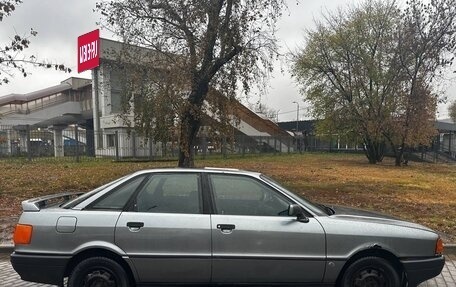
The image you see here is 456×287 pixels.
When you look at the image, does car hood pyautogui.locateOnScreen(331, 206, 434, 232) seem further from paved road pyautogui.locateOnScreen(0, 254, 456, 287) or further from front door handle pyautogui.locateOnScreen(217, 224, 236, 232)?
front door handle pyautogui.locateOnScreen(217, 224, 236, 232)

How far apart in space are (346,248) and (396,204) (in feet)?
21.1

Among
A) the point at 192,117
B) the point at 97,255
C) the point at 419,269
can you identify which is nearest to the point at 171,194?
the point at 97,255

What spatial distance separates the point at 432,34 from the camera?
23.9m

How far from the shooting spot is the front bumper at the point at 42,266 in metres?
3.67

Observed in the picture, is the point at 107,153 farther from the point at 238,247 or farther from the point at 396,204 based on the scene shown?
the point at 238,247

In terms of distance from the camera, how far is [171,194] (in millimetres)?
3980

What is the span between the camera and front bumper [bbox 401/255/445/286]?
382cm

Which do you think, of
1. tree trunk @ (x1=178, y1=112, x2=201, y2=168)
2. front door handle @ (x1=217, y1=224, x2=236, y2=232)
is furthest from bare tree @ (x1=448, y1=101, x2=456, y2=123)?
front door handle @ (x1=217, y1=224, x2=236, y2=232)

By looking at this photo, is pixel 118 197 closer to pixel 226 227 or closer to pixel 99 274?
pixel 99 274

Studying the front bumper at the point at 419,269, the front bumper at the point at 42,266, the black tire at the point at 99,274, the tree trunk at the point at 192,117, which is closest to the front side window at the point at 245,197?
the black tire at the point at 99,274

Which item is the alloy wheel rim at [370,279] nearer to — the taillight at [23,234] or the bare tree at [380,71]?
A: the taillight at [23,234]

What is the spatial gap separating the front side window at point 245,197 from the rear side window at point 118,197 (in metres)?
0.89

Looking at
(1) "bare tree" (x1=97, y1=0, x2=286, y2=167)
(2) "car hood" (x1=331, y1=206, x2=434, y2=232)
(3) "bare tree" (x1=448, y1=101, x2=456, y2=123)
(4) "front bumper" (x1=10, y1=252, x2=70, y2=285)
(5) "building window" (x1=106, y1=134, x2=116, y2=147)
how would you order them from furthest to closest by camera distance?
(3) "bare tree" (x1=448, y1=101, x2=456, y2=123), (5) "building window" (x1=106, y1=134, x2=116, y2=147), (1) "bare tree" (x1=97, y1=0, x2=286, y2=167), (2) "car hood" (x1=331, y1=206, x2=434, y2=232), (4) "front bumper" (x1=10, y1=252, x2=70, y2=285)

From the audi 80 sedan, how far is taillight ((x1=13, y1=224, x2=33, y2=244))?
10mm
